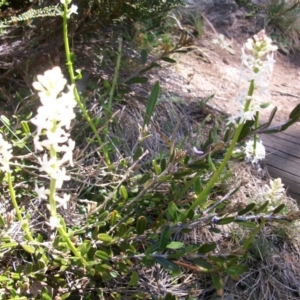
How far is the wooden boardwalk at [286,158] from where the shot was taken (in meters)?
2.82

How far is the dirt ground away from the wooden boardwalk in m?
0.17

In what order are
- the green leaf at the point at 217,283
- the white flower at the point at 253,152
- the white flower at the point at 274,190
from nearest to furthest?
the green leaf at the point at 217,283, the white flower at the point at 253,152, the white flower at the point at 274,190

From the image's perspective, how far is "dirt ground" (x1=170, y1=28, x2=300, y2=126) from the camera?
322 centimetres

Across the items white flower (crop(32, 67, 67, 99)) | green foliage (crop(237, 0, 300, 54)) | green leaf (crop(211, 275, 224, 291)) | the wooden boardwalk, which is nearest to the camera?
white flower (crop(32, 67, 67, 99))

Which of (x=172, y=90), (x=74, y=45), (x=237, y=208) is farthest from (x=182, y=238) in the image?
(x=74, y=45)

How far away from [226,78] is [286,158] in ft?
2.62

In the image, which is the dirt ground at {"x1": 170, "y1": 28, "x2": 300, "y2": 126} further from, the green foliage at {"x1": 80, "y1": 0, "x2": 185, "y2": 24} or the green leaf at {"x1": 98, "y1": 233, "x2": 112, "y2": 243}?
the green leaf at {"x1": 98, "y1": 233, "x2": 112, "y2": 243}

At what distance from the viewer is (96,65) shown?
284 centimetres

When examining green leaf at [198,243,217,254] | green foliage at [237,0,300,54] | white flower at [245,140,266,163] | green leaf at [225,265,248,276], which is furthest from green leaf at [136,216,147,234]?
green foliage at [237,0,300,54]

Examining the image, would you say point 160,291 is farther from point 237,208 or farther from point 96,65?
point 96,65

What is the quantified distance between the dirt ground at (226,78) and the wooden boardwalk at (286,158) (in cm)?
17

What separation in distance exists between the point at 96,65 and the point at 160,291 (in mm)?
1343

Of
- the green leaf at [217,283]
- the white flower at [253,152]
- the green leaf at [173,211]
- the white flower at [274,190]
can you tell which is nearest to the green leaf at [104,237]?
the green leaf at [173,211]

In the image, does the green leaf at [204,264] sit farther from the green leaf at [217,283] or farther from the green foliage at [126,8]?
the green foliage at [126,8]
